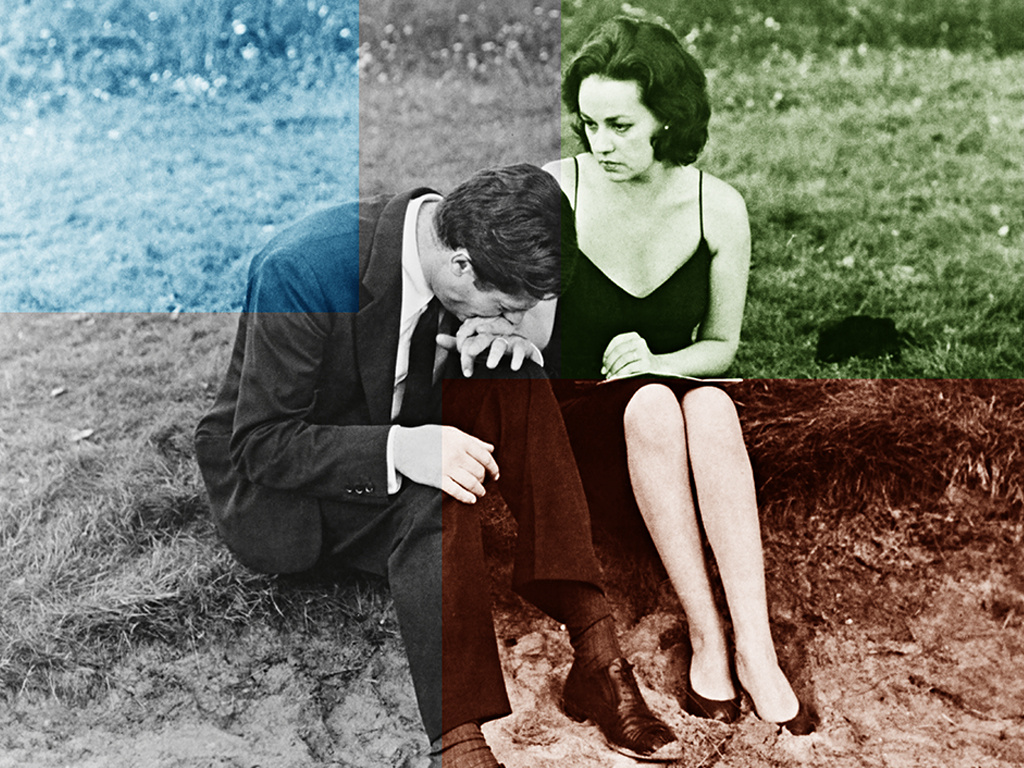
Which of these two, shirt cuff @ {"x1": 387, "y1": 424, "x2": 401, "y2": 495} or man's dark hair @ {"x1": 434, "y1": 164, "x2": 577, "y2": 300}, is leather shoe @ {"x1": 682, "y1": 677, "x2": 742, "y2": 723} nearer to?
shirt cuff @ {"x1": 387, "y1": 424, "x2": 401, "y2": 495}

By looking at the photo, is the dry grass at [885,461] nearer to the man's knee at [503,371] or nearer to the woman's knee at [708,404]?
the woman's knee at [708,404]

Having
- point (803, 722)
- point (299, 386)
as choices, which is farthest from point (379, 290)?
point (803, 722)

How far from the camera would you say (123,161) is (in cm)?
598

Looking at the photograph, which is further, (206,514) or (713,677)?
(206,514)

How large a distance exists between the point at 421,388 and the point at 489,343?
0.97 ft

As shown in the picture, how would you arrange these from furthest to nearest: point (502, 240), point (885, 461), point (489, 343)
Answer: point (885, 461)
point (489, 343)
point (502, 240)

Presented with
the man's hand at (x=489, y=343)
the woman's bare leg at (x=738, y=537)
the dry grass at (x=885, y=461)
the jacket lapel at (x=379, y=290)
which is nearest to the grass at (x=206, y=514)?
the dry grass at (x=885, y=461)

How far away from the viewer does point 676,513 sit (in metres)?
3.46

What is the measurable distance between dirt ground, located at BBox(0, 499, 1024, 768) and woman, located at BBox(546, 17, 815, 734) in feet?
0.55

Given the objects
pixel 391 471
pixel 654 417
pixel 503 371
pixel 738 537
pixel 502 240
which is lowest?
pixel 738 537

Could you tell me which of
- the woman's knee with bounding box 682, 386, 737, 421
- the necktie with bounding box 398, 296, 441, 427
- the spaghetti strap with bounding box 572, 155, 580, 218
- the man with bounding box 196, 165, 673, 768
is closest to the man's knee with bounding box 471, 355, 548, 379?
the man with bounding box 196, 165, 673, 768

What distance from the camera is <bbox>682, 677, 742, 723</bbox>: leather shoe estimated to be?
11.2 feet

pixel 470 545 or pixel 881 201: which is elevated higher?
pixel 881 201

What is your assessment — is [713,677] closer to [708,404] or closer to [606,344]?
[708,404]
